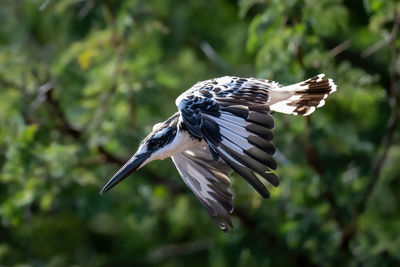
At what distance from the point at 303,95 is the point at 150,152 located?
105cm

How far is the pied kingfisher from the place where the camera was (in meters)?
4.07

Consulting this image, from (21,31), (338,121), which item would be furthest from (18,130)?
(338,121)

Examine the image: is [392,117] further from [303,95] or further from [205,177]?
[205,177]

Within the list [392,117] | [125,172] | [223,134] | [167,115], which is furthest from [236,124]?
[167,115]

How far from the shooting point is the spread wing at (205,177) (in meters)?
4.77

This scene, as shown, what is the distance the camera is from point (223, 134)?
Answer: 4.23m

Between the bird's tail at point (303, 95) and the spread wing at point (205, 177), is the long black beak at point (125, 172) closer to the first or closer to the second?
the spread wing at point (205, 177)

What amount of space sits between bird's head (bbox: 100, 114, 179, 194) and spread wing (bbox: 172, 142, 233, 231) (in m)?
0.36

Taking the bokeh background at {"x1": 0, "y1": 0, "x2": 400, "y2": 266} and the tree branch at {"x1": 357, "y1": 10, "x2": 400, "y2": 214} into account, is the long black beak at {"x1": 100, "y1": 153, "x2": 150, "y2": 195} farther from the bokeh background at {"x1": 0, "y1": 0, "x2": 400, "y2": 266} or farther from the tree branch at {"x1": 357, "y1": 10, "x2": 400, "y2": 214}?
the tree branch at {"x1": 357, "y1": 10, "x2": 400, "y2": 214}

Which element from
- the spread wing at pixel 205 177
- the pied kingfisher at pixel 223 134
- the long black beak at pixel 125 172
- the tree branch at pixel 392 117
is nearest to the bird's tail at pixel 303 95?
the pied kingfisher at pixel 223 134

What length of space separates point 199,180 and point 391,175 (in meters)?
2.69

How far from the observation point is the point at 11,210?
6.18 m

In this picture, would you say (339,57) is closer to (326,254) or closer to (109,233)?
(326,254)

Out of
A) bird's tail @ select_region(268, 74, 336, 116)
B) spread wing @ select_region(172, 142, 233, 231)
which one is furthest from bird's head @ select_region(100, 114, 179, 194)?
bird's tail @ select_region(268, 74, 336, 116)
